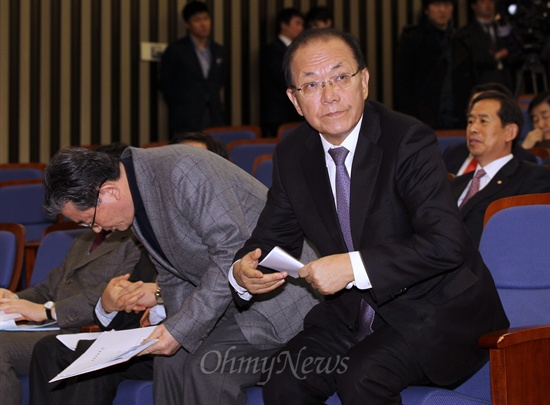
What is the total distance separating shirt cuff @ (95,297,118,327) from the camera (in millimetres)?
3105

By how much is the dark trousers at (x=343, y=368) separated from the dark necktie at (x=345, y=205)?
0.03m

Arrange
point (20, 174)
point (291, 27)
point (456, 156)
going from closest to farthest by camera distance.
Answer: point (456, 156), point (20, 174), point (291, 27)

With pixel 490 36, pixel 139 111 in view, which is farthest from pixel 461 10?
pixel 139 111

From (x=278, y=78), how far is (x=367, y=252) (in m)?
5.30

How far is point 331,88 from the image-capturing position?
2.28m

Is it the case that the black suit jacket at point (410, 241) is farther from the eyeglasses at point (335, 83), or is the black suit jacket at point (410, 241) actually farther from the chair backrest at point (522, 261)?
the chair backrest at point (522, 261)

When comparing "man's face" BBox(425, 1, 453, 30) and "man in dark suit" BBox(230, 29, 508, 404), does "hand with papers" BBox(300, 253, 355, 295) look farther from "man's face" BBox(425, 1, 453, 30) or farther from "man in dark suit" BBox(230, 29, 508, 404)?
"man's face" BBox(425, 1, 453, 30)

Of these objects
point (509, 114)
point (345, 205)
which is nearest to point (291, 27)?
point (509, 114)

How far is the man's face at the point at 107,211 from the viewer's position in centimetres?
259

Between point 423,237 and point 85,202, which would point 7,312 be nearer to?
point 85,202

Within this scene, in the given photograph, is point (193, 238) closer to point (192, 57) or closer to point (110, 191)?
point (110, 191)

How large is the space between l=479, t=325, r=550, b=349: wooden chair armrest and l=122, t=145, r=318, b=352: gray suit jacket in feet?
2.18

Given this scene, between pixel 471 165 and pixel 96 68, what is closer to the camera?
pixel 471 165

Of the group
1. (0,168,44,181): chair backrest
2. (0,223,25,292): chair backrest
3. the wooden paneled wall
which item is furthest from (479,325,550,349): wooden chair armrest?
the wooden paneled wall
